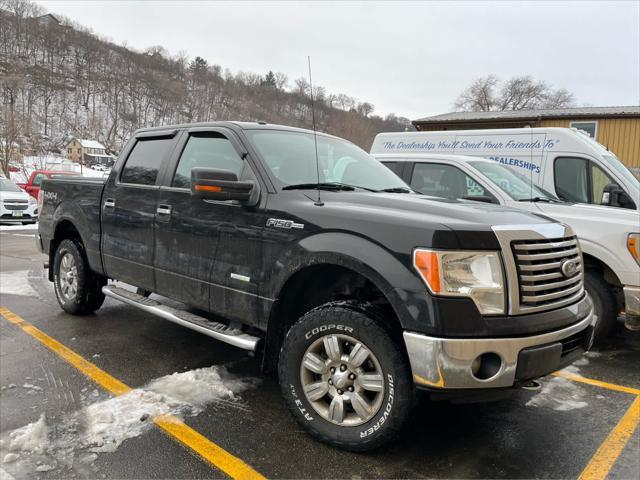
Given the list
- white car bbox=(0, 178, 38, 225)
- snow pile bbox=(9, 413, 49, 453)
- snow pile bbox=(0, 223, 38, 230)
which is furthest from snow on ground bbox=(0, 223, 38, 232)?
snow pile bbox=(9, 413, 49, 453)

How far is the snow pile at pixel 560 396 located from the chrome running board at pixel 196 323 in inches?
81.3

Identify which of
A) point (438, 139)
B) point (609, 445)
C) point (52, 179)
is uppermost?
point (438, 139)

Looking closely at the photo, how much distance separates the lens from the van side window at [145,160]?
14.2ft

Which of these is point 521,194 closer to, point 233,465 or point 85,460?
point 233,465

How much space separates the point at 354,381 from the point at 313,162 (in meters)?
1.74

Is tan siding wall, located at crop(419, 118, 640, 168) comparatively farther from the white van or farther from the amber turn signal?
the amber turn signal

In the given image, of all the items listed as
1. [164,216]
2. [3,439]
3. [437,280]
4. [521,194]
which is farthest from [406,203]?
[521,194]

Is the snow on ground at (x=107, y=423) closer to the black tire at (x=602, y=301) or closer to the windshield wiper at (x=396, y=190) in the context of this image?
the windshield wiper at (x=396, y=190)

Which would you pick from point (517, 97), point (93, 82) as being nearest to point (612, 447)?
point (517, 97)

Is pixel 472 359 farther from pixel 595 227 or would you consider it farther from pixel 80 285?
pixel 80 285

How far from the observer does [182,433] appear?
2.96 metres

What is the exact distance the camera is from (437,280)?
242cm

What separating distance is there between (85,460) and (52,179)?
4.00 m

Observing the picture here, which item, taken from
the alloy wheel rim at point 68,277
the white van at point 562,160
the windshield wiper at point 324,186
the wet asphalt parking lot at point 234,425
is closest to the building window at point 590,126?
the white van at point 562,160
